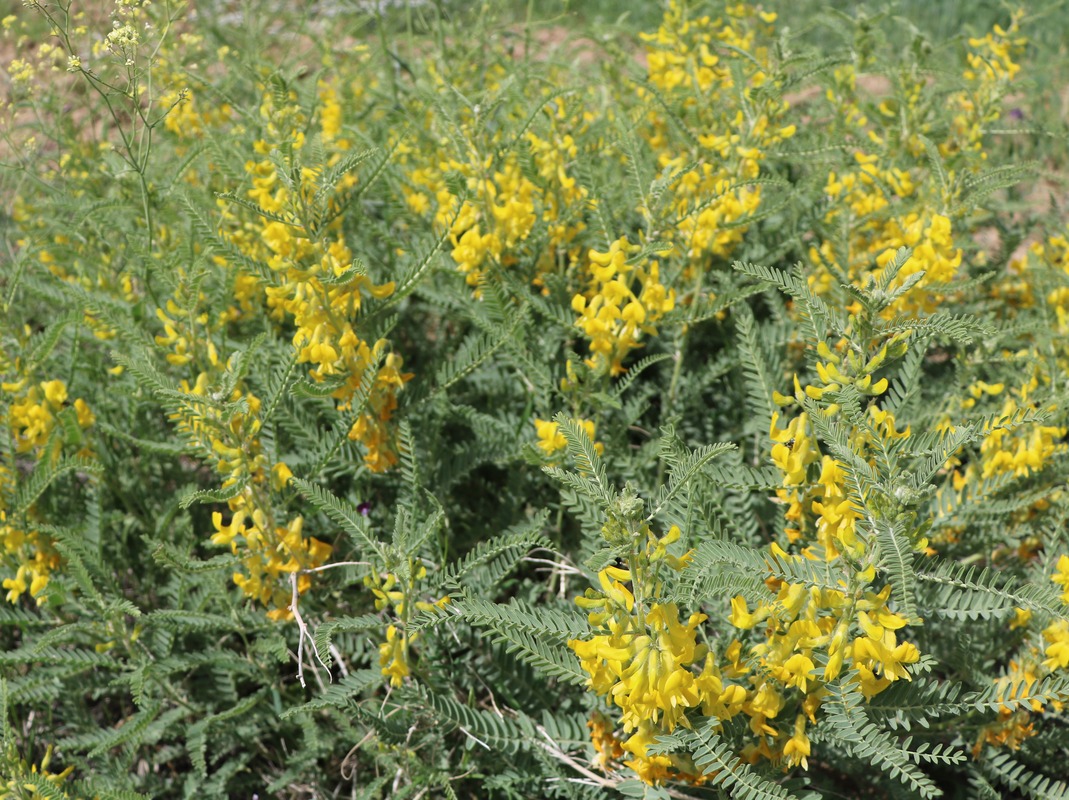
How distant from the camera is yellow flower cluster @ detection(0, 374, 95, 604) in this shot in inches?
80.1

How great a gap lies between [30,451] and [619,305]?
145 centimetres

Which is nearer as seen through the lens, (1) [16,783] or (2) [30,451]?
(1) [16,783]

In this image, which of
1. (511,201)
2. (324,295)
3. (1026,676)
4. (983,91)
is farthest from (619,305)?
(983,91)

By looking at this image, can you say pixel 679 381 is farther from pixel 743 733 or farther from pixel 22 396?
pixel 22 396

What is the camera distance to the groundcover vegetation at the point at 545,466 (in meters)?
1.45

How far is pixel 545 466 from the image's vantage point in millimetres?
1469

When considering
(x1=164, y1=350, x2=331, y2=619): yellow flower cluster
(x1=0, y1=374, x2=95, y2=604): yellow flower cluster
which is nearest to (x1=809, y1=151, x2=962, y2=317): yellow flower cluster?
(x1=164, y1=350, x2=331, y2=619): yellow flower cluster

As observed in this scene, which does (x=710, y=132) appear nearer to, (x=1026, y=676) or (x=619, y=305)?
(x=619, y=305)

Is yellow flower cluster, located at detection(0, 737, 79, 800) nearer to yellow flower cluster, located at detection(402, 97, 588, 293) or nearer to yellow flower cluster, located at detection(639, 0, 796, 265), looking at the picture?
yellow flower cluster, located at detection(402, 97, 588, 293)

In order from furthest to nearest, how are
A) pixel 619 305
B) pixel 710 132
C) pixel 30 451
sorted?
pixel 710 132 < pixel 30 451 < pixel 619 305

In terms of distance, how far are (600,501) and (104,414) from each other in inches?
71.3

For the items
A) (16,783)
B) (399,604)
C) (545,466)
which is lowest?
(16,783)

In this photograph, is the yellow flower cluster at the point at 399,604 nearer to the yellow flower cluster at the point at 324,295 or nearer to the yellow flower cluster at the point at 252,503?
the yellow flower cluster at the point at 252,503

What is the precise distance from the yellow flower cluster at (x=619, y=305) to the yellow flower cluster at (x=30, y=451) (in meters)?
1.25
